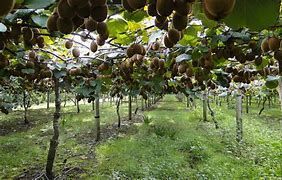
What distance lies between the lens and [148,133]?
1101cm

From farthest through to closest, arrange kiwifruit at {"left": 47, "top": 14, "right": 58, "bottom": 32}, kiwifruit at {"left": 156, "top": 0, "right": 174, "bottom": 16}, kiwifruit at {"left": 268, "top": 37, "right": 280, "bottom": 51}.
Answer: kiwifruit at {"left": 268, "top": 37, "right": 280, "bottom": 51} → kiwifruit at {"left": 47, "top": 14, "right": 58, "bottom": 32} → kiwifruit at {"left": 156, "top": 0, "right": 174, "bottom": 16}

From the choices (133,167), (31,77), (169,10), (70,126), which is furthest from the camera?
(70,126)

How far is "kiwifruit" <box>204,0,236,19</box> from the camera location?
613 millimetres

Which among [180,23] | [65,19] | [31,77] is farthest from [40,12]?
[31,77]

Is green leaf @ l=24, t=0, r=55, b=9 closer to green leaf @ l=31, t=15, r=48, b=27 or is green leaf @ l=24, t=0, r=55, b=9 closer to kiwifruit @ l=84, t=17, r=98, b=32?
kiwifruit @ l=84, t=17, r=98, b=32

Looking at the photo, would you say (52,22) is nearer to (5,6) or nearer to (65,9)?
(65,9)

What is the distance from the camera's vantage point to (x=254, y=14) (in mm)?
905

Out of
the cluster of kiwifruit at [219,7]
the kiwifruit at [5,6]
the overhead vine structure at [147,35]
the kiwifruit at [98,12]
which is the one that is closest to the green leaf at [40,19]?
the overhead vine structure at [147,35]

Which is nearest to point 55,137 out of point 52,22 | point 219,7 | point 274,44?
point 274,44

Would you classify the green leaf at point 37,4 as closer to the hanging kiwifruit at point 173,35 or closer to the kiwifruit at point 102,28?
the kiwifruit at point 102,28

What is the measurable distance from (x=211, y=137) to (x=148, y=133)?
2108 mm

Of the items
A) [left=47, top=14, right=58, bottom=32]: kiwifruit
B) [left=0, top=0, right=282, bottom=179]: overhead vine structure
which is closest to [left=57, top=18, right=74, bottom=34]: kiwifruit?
[left=0, top=0, right=282, bottom=179]: overhead vine structure

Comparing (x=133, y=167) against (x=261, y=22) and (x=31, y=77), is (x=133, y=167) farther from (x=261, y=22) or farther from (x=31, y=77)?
(x=261, y=22)

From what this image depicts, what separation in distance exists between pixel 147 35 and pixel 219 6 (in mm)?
1729
